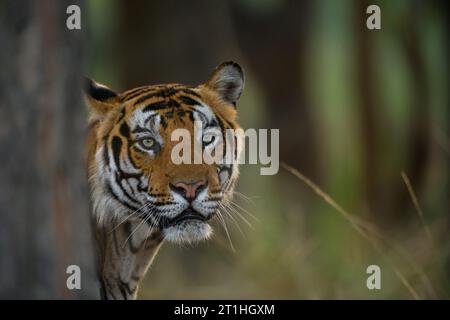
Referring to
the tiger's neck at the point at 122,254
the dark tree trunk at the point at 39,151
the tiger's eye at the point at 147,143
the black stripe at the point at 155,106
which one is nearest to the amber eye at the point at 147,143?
the tiger's eye at the point at 147,143

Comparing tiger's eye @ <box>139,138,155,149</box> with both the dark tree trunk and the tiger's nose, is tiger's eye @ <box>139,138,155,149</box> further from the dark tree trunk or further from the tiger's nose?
the dark tree trunk

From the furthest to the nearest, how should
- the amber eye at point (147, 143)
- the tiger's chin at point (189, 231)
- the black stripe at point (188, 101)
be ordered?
the black stripe at point (188, 101)
the amber eye at point (147, 143)
the tiger's chin at point (189, 231)

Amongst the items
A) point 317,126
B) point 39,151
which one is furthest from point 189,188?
point 317,126

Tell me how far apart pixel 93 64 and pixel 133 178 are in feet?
5.14

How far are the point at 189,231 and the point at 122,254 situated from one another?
0.25 m

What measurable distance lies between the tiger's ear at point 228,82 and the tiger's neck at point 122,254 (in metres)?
0.58

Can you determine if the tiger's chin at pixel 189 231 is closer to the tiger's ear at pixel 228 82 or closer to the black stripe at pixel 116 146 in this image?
the black stripe at pixel 116 146

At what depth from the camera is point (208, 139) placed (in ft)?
11.6

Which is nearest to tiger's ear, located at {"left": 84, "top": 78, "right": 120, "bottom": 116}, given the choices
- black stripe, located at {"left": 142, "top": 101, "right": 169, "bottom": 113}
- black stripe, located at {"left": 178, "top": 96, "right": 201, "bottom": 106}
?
black stripe, located at {"left": 142, "top": 101, "right": 169, "bottom": 113}

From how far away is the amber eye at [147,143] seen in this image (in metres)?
3.46

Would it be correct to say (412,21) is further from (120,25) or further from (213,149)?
(213,149)

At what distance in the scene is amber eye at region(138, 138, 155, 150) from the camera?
136 inches
